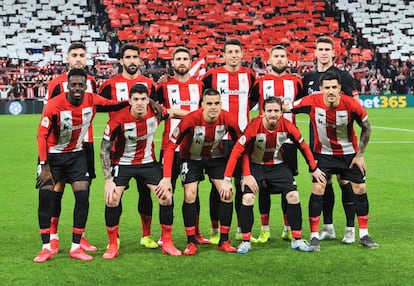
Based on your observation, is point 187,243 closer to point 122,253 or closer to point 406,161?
point 122,253

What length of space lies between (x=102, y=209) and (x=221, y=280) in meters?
4.28

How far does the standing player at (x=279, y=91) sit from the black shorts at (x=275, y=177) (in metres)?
0.51

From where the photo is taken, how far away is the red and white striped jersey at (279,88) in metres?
8.77

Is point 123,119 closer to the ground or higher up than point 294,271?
higher up

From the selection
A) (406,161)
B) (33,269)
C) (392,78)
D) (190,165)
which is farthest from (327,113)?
(392,78)

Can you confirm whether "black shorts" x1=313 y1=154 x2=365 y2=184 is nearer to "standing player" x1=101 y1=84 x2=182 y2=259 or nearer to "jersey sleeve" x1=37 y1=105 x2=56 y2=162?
"standing player" x1=101 y1=84 x2=182 y2=259

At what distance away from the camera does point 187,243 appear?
821 cm

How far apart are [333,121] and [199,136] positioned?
4.69 feet

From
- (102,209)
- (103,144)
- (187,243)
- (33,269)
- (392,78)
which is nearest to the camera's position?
(33,269)

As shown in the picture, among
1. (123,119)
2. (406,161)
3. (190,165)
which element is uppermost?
(123,119)

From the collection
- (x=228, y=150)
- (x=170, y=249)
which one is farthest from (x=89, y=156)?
(x=228, y=150)

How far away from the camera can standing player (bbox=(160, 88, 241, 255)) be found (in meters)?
7.77

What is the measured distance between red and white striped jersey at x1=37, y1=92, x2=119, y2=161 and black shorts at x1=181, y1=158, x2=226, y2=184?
1.02 m

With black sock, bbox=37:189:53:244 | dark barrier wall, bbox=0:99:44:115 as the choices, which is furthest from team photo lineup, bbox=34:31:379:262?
dark barrier wall, bbox=0:99:44:115
